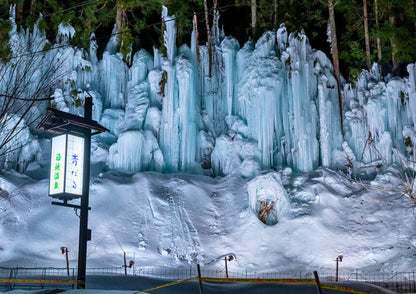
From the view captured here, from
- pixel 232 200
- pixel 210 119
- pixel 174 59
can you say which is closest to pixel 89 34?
pixel 174 59

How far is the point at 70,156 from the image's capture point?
948 cm

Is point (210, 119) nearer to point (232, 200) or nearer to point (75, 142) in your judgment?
point (232, 200)

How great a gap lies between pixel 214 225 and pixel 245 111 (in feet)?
17.2

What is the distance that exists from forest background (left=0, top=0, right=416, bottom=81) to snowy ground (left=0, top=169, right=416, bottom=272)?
657 cm

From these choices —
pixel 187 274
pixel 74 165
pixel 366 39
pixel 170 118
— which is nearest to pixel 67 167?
pixel 74 165

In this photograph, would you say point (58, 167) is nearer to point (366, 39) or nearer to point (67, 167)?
point (67, 167)

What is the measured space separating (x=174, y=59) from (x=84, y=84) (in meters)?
4.17

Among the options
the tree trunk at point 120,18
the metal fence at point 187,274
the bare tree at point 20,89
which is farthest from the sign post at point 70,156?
the tree trunk at point 120,18

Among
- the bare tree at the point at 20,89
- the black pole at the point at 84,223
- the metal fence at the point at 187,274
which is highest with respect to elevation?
the bare tree at the point at 20,89

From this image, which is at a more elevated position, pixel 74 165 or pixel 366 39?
pixel 366 39

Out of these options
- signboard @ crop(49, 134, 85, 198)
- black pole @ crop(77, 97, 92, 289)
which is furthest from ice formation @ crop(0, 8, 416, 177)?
signboard @ crop(49, 134, 85, 198)

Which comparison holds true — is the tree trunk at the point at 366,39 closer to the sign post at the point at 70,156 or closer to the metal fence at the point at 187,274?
the metal fence at the point at 187,274

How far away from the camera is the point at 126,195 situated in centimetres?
1631

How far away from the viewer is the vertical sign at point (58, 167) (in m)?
9.27
